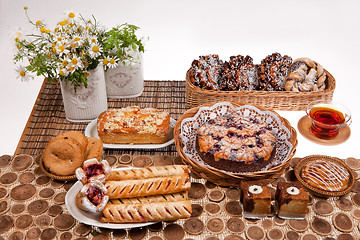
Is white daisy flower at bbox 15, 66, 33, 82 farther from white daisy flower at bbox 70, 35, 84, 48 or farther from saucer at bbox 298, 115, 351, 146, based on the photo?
saucer at bbox 298, 115, 351, 146

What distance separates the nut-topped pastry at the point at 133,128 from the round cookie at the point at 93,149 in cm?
14

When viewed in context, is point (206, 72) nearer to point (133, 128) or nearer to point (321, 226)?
point (133, 128)

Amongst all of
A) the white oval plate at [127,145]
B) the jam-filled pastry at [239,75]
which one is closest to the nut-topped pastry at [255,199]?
the white oval plate at [127,145]

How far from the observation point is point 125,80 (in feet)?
13.6

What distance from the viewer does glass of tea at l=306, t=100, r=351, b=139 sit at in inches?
140

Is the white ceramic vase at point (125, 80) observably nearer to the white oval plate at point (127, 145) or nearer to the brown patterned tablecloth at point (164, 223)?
the white oval plate at point (127, 145)

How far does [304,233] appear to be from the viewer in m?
2.84

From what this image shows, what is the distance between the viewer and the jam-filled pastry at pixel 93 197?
2.71 meters

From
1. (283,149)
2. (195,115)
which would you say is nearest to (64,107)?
(195,115)

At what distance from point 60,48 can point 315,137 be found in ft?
7.62

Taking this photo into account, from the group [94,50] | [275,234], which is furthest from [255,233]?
[94,50]

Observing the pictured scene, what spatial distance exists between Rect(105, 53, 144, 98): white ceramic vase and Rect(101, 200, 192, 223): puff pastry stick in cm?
166

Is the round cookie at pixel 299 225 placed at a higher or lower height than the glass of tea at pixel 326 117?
lower

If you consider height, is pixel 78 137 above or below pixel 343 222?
above
